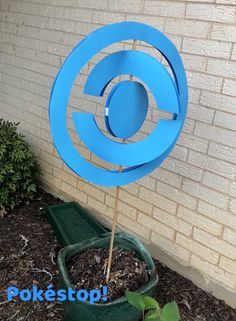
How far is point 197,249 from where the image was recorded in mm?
2980

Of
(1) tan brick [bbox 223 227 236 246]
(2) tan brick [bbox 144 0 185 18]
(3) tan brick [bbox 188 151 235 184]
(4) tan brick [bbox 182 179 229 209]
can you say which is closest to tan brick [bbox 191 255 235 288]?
(1) tan brick [bbox 223 227 236 246]

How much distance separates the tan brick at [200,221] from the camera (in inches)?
111

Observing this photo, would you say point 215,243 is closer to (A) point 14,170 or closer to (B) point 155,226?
(B) point 155,226

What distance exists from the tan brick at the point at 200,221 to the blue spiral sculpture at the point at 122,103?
83cm

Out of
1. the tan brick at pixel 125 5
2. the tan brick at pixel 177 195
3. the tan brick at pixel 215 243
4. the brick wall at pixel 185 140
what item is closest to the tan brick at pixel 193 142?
the brick wall at pixel 185 140

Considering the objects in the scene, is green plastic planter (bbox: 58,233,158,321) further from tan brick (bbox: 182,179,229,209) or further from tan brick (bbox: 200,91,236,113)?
tan brick (bbox: 200,91,236,113)

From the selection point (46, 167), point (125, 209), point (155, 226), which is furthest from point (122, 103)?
point (46, 167)

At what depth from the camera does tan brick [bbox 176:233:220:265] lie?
114 inches

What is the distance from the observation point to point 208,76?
2693mm

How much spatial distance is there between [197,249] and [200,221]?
0.21m

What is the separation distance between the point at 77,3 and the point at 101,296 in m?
2.30

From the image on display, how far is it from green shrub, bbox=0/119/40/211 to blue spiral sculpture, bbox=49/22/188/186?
5.72ft

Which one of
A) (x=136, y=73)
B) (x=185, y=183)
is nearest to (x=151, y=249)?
(x=185, y=183)

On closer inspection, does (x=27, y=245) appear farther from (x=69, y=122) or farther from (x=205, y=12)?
(x=205, y=12)
